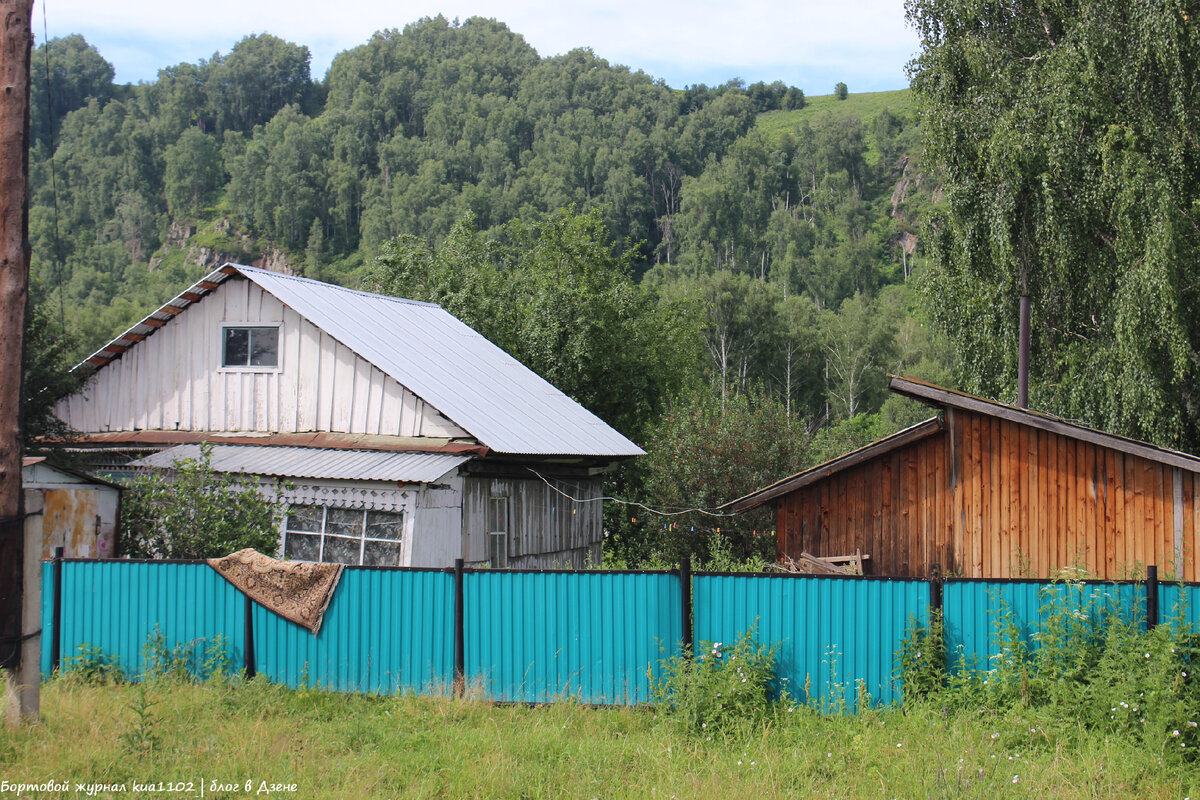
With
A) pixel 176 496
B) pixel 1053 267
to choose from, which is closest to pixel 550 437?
pixel 176 496

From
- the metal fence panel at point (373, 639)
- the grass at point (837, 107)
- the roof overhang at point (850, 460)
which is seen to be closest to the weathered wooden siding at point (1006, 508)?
the roof overhang at point (850, 460)

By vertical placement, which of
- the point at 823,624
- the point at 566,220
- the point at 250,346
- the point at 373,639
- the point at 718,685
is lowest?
the point at 718,685

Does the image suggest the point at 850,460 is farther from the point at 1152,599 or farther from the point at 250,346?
the point at 250,346

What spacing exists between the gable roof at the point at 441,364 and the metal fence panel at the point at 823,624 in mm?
6296

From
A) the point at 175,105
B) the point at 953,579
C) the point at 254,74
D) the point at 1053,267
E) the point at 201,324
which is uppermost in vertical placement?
the point at 254,74

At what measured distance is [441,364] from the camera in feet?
61.1

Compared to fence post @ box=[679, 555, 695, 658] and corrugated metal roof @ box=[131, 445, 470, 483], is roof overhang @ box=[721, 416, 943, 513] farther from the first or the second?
corrugated metal roof @ box=[131, 445, 470, 483]

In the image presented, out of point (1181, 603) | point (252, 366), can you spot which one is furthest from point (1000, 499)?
point (252, 366)

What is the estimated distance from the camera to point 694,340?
35.5 metres

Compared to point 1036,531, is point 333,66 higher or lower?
higher

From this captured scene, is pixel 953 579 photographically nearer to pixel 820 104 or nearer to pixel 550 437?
pixel 550 437

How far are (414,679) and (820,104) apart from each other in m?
197

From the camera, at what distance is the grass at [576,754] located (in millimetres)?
7324

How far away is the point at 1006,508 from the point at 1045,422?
4.14 ft
